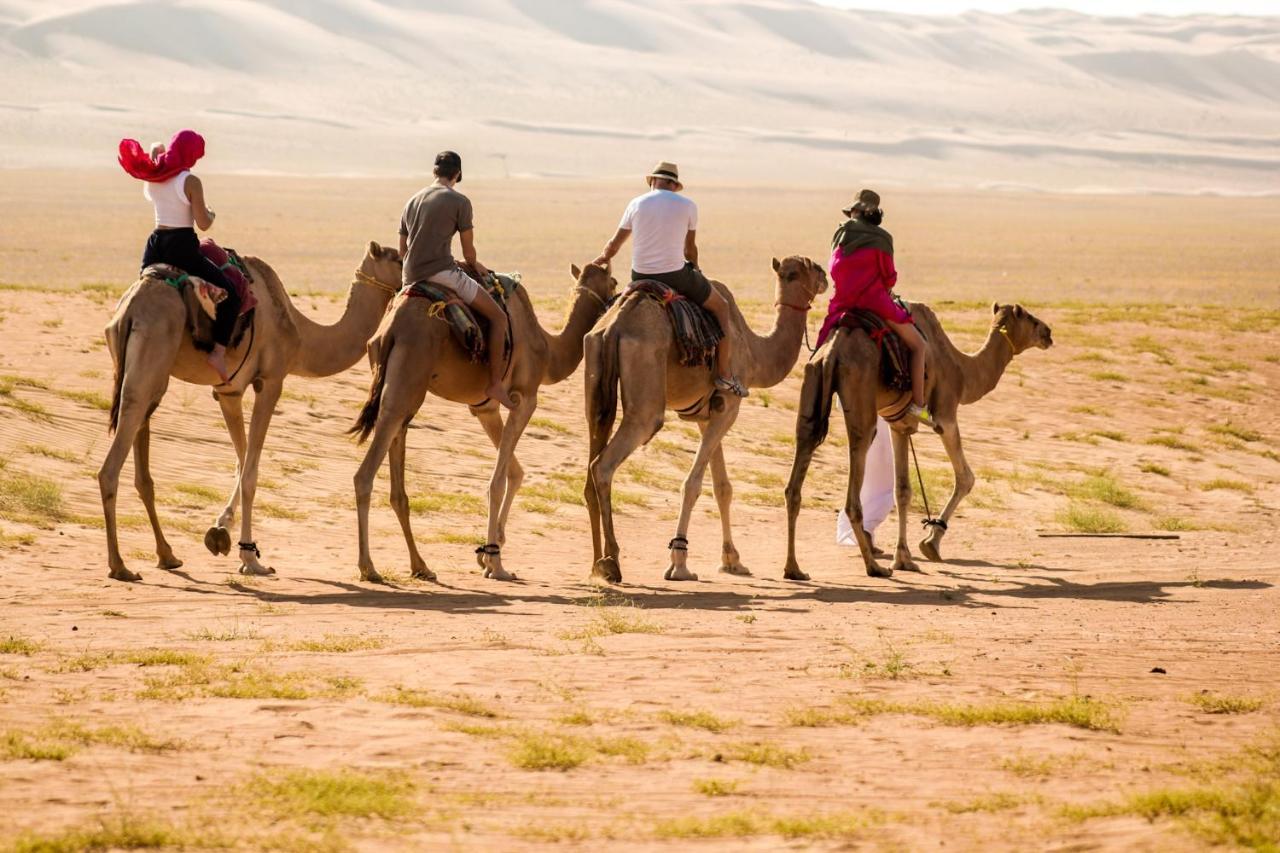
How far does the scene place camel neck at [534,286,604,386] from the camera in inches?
480

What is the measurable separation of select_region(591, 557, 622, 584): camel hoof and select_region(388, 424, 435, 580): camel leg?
1.08m

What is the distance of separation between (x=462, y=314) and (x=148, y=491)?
235 cm

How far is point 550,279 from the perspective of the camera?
36250 mm

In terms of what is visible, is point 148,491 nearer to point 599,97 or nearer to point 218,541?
point 218,541

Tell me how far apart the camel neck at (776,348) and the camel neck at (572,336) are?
3.60ft

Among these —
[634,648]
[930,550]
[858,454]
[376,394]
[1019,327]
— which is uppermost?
[1019,327]

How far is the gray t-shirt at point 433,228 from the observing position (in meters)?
11.1

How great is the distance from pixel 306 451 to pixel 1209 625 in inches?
349

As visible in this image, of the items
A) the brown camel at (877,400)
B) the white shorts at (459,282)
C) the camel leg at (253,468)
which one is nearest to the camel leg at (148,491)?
the camel leg at (253,468)

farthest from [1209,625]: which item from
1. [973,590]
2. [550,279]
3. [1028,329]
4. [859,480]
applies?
[550,279]

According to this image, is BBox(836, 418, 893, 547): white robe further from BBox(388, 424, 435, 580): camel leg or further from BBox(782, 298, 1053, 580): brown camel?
BBox(388, 424, 435, 580): camel leg

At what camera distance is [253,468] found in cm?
1155

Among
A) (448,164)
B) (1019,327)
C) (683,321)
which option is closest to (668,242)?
(683,321)

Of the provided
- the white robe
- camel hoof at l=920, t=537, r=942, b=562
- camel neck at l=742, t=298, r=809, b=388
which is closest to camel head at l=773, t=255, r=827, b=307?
camel neck at l=742, t=298, r=809, b=388
